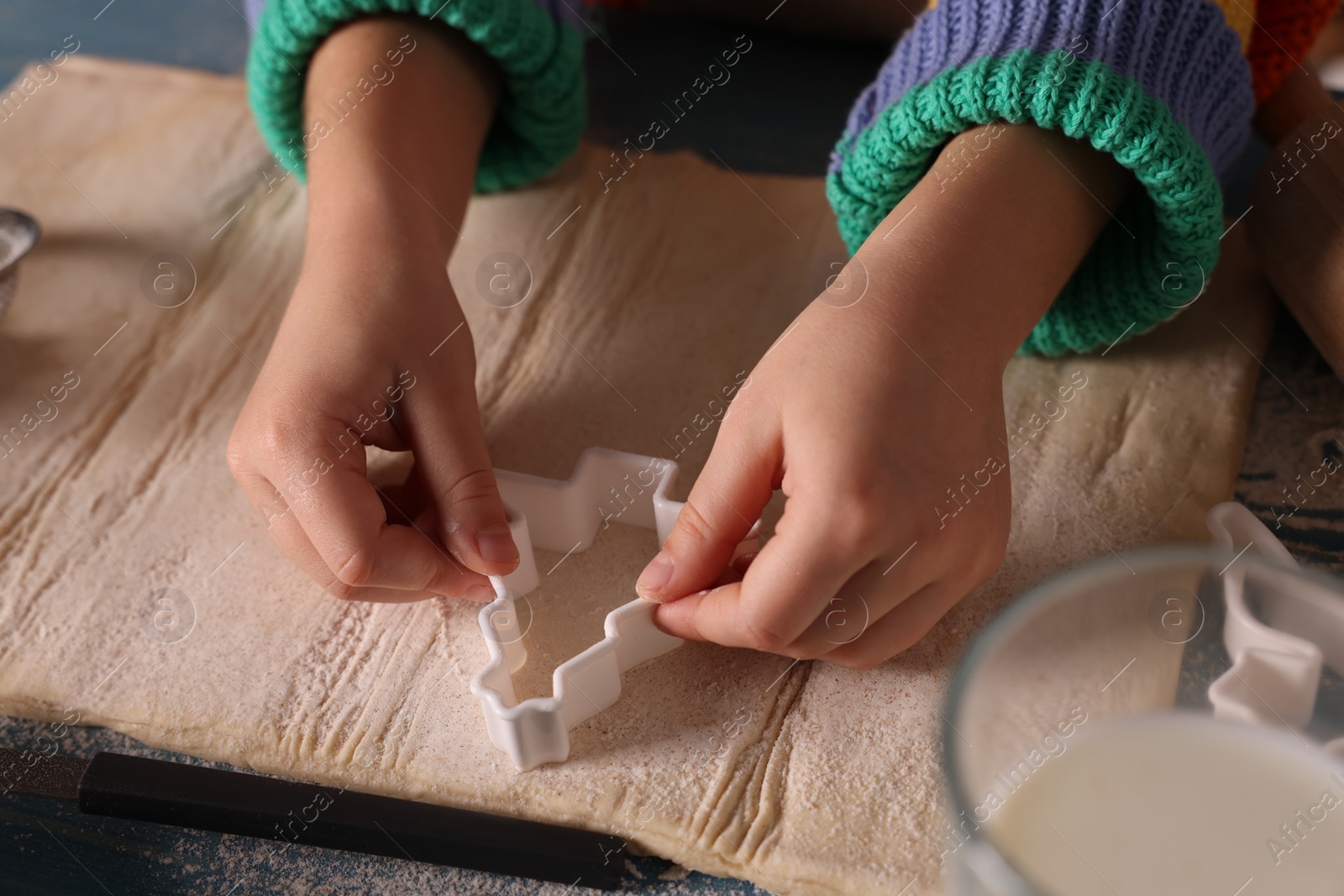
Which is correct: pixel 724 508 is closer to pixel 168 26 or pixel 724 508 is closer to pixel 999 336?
pixel 999 336

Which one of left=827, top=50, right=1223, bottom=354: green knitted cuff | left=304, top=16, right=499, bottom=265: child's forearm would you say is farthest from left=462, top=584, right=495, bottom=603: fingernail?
left=827, top=50, right=1223, bottom=354: green knitted cuff

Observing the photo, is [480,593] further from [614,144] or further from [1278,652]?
[614,144]

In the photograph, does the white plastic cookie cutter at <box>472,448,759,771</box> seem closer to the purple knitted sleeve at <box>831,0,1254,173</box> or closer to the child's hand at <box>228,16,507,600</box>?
the child's hand at <box>228,16,507,600</box>

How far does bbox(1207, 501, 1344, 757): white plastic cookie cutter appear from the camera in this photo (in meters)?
0.37

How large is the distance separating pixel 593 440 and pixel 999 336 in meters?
0.27

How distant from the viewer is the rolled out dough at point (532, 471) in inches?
21.8

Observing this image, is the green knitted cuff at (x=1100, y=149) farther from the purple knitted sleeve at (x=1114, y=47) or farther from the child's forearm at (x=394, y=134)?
the child's forearm at (x=394, y=134)

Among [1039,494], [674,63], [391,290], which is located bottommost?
[1039,494]

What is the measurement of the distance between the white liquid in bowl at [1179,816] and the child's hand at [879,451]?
17 centimetres

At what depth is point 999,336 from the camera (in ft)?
1.96

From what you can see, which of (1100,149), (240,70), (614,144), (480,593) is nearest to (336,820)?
(480,593)

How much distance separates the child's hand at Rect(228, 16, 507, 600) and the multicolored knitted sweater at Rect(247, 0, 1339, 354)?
0.13m

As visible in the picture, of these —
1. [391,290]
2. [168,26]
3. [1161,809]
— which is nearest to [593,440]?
[391,290]

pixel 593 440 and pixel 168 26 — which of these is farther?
pixel 168 26
